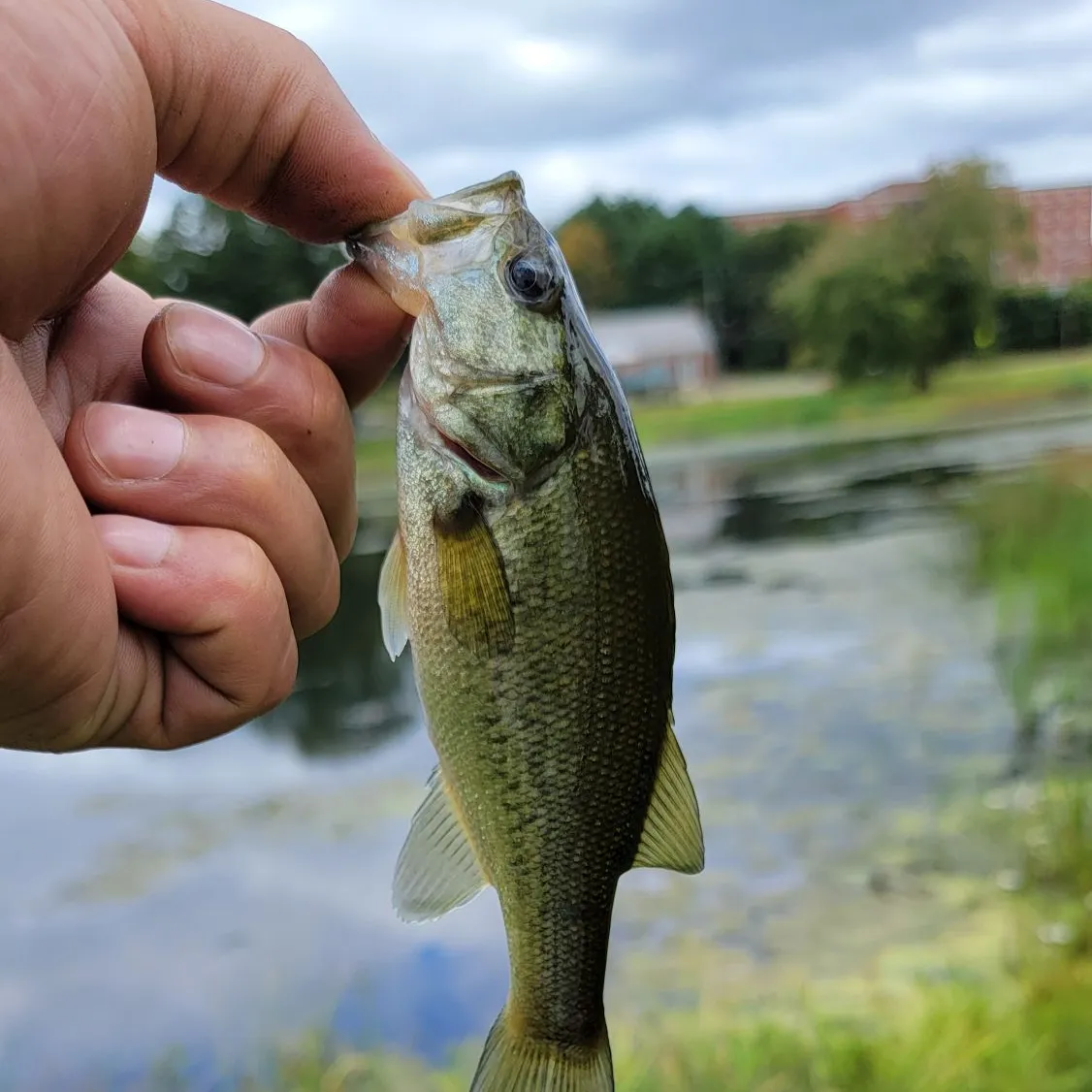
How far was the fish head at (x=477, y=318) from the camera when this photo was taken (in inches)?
62.0

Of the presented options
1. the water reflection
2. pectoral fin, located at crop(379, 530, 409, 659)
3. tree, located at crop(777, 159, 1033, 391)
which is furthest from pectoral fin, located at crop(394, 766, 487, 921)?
tree, located at crop(777, 159, 1033, 391)

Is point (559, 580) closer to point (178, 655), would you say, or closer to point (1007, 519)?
point (178, 655)

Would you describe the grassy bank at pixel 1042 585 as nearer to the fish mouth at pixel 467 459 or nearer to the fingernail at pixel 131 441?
the fish mouth at pixel 467 459

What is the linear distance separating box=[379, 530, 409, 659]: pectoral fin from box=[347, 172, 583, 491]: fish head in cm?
18

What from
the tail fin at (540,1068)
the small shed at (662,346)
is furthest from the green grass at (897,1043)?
the small shed at (662,346)

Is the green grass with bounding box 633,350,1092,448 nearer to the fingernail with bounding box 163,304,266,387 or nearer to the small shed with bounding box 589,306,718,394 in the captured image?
the small shed with bounding box 589,306,718,394

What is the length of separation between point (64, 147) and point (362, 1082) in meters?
3.89

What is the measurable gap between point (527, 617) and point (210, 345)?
25.7 inches

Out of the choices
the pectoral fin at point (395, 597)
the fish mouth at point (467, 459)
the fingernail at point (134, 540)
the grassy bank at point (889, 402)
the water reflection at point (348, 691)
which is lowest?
the water reflection at point (348, 691)

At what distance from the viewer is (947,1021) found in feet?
12.9

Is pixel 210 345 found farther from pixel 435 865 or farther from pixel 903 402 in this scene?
pixel 903 402

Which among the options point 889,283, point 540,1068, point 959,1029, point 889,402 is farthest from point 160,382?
point 889,402

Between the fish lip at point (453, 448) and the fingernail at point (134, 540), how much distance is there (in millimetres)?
413

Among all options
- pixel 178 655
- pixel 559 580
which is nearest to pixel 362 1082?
pixel 178 655
